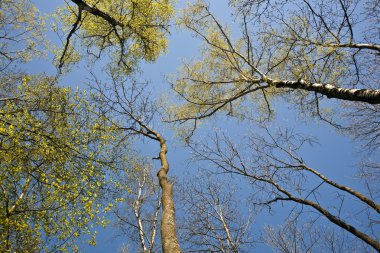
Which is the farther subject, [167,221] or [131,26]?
[131,26]

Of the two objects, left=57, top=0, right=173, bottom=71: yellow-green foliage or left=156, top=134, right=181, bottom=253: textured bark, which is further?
left=57, top=0, right=173, bottom=71: yellow-green foliage

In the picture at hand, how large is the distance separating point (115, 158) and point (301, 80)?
15.0ft

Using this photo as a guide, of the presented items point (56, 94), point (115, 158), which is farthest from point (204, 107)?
point (56, 94)

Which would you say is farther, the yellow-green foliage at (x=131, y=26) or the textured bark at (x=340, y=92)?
the yellow-green foliage at (x=131, y=26)

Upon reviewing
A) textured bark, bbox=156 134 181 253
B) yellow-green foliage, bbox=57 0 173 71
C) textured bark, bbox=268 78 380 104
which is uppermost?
yellow-green foliage, bbox=57 0 173 71

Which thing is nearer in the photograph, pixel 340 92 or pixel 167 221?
pixel 167 221

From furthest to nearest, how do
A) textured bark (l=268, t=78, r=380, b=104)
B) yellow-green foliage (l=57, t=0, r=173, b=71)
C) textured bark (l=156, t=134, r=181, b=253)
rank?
yellow-green foliage (l=57, t=0, r=173, b=71), textured bark (l=268, t=78, r=380, b=104), textured bark (l=156, t=134, r=181, b=253)

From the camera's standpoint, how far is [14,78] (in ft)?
29.0

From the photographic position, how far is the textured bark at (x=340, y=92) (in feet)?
13.2

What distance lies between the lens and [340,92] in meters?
4.71

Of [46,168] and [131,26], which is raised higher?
[131,26]

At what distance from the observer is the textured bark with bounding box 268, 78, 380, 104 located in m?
4.03

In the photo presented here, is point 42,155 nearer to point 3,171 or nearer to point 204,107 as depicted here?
point 3,171

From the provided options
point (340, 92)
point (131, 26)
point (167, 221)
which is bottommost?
point (167, 221)
